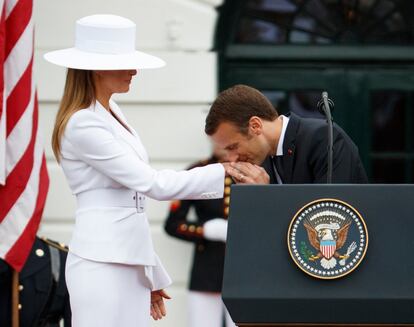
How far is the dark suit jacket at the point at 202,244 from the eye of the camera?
7910mm

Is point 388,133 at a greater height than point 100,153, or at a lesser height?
lesser

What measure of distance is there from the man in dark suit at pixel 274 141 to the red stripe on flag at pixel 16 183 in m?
2.28

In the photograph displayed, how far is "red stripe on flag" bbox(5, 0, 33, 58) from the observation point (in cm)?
668

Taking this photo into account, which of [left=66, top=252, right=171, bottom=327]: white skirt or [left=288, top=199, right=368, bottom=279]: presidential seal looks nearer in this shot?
[left=288, top=199, right=368, bottom=279]: presidential seal

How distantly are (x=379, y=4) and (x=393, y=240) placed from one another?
213 inches

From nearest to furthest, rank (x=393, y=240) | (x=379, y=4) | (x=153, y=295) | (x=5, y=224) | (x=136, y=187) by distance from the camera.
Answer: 1. (x=393, y=240)
2. (x=136, y=187)
3. (x=153, y=295)
4. (x=5, y=224)
5. (x=379, y=4)

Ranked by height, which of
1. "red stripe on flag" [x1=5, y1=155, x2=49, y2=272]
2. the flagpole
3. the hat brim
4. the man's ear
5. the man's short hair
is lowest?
the flagpole

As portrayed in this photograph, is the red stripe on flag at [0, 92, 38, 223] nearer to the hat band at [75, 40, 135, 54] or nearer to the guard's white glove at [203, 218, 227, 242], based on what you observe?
the guard's white glove at [203, 218, 227, 242]

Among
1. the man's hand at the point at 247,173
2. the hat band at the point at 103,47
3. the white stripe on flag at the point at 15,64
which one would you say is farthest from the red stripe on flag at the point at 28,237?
the man's hand at the point at 247,173

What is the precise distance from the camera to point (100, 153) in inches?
171

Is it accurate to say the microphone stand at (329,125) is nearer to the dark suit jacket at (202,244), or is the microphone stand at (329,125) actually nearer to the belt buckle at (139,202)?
the belt buckle at (139,202)

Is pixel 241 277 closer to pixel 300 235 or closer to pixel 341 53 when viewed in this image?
pixel 300 235

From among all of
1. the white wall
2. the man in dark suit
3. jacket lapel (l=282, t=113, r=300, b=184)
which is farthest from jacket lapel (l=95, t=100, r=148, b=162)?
the white wall

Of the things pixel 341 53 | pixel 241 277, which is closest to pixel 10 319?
pixel 241 277
